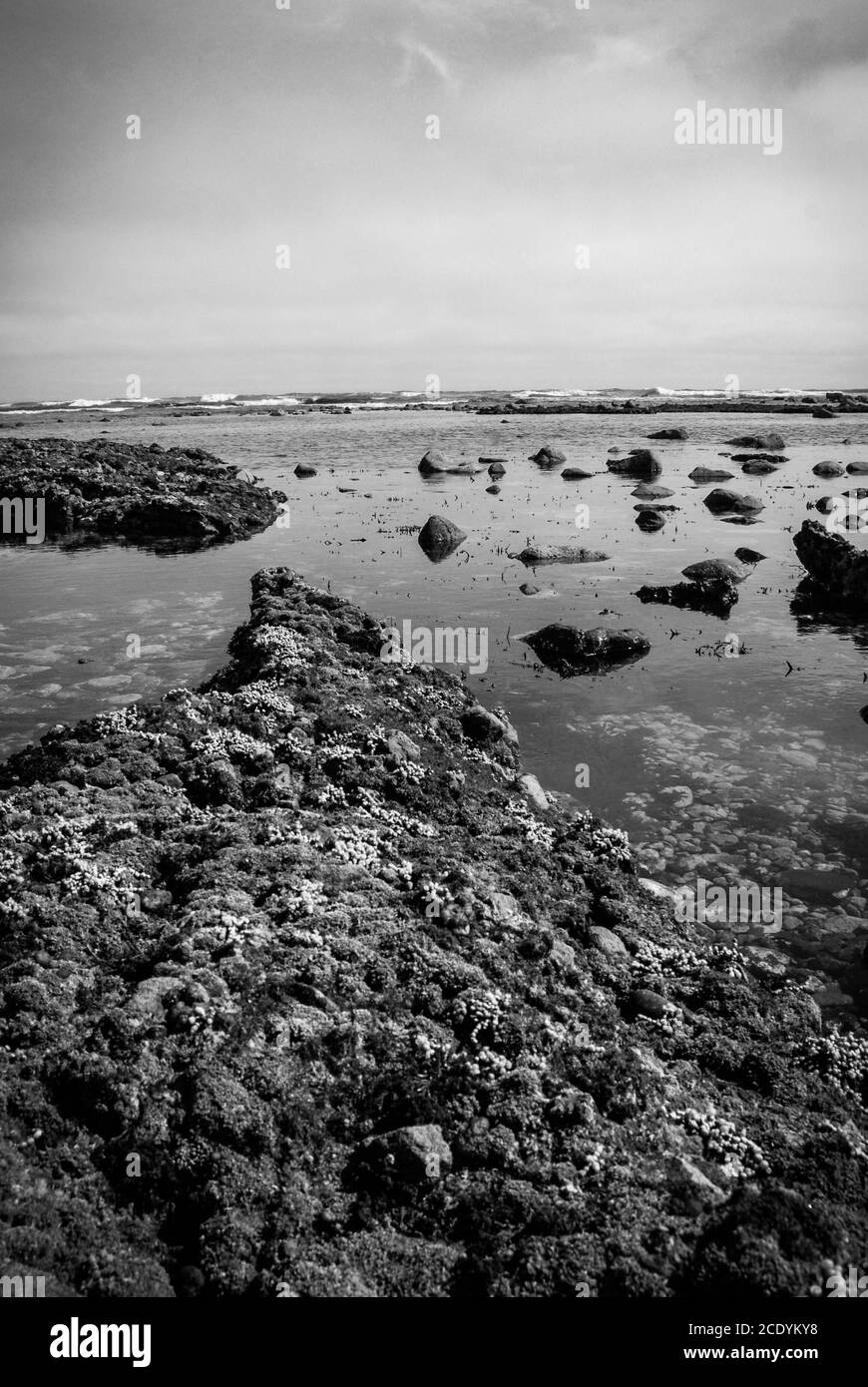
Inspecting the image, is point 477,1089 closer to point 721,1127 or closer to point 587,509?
point 721,1127

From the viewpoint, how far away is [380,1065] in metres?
7.07

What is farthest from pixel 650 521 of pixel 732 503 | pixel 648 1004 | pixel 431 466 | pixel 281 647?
pixel 648 1004

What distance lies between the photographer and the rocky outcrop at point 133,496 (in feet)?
131

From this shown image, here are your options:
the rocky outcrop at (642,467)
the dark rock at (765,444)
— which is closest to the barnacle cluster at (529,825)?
the rocky outcrop at (642,467)

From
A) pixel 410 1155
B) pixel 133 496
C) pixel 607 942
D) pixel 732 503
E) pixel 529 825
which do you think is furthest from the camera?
pixel 732 503

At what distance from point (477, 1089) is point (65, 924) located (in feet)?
15.7

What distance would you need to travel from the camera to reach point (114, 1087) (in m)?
6.45

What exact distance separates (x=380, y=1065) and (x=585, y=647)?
52.0ft

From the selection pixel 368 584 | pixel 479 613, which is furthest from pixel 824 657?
pixel 368 584

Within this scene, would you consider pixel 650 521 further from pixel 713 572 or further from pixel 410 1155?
pixel 410 1155

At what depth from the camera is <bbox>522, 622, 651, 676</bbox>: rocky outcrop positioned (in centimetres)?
2095

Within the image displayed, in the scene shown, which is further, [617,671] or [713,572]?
[713,572]

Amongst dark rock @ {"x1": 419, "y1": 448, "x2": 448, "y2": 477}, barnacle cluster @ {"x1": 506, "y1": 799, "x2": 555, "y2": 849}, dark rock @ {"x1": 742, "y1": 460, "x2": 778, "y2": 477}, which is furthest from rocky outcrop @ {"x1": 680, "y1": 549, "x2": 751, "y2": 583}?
dark rock @ {"x1": 419, "y1": 448, "x2": 448, "y2": 477}

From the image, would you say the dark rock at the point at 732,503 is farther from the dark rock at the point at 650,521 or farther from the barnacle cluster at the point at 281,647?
the barnacle cluster at the point at 281,647
